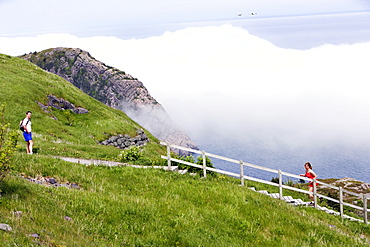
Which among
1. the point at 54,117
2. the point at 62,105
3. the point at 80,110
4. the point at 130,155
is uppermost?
the point at 62,105

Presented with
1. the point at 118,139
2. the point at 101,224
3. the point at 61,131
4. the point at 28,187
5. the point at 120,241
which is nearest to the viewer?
the point at 120,241

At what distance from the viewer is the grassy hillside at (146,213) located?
11.7 meters

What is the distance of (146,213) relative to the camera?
15141mm

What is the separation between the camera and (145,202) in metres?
16.5

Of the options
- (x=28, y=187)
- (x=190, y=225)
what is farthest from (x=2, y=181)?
(x=190, y=225)

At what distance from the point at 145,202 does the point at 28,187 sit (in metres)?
5.11

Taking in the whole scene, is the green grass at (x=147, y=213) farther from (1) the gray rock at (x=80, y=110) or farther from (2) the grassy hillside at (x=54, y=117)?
(1) the gray rock at (x=80, y=110)

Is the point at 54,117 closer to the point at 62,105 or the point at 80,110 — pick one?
the point at 62,105

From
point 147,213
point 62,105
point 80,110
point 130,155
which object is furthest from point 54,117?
point 147,213

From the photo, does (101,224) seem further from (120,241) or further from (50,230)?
(50,230)

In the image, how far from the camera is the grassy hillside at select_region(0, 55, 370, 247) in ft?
38.4

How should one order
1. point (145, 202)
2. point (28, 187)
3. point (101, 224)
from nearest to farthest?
point (101, 224) → point (28, 187) → point (145, 202)

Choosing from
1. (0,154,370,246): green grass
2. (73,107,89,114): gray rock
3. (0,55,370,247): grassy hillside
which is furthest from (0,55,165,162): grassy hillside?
(0,55,370,247): grassy hillside

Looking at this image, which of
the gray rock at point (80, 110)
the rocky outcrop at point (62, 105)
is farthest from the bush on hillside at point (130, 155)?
the gray rock at point (80, 110)
